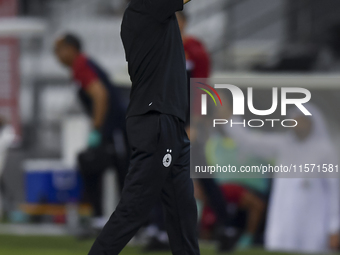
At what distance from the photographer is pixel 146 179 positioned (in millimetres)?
3201

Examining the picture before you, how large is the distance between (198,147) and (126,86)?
1859 mm

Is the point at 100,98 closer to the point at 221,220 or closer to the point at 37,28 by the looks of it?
the point at 221,220

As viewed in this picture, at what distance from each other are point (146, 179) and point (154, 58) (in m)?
0.56

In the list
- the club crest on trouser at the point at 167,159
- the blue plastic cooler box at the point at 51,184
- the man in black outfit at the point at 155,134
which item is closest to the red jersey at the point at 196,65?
the man in black outfit at the point at 155,134

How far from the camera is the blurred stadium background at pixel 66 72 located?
261 inches

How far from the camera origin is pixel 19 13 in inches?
464

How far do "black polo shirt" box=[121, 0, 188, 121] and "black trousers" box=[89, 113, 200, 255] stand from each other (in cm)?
6

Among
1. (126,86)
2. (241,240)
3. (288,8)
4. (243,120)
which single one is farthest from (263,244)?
(288,8)

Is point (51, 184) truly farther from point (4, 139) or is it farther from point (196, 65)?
point (196, 65)

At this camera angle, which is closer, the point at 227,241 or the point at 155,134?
the point at 155,134

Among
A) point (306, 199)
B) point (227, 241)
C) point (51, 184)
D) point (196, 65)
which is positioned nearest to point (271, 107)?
point (306, 199)

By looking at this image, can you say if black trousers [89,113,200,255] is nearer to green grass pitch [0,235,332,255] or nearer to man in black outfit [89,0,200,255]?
man in black outfit [89,0,200,255]

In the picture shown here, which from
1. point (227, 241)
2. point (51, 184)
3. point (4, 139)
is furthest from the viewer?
point (4, 139)

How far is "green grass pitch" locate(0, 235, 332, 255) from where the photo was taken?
530 centimetres
